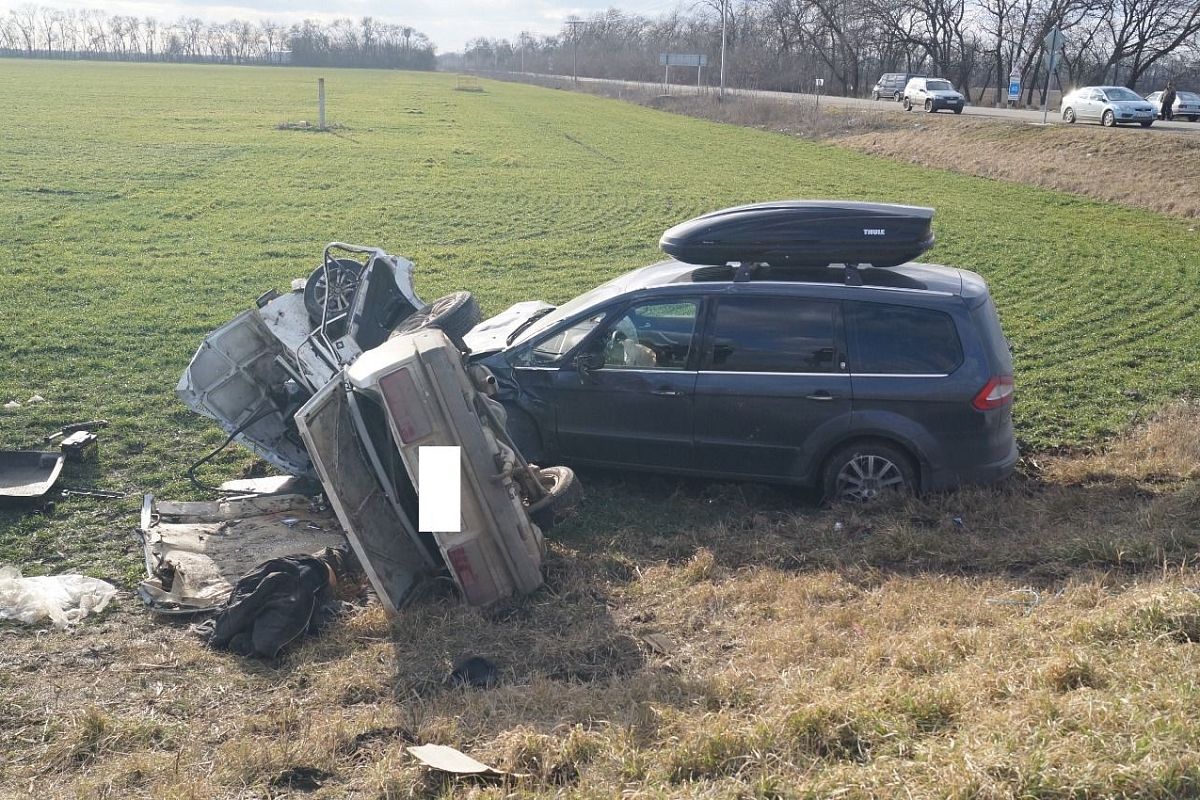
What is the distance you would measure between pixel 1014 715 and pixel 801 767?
0.80 m

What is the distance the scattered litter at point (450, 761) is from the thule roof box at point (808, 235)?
4.43m

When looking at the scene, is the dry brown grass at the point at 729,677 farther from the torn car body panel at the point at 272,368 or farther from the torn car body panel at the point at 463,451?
→ the torn car body panel at the point at 272,368

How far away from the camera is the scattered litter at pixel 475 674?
5.16 meters

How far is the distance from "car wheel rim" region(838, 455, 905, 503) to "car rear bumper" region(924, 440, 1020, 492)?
206 mm

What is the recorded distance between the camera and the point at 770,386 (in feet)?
23.8

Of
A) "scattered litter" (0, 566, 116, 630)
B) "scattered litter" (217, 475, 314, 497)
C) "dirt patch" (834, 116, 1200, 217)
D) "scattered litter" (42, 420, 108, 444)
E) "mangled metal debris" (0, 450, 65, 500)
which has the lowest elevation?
"scattered litter" (0, 566, 116, 630)

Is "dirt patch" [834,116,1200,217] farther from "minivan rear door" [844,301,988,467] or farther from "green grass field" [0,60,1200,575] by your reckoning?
"minivan rear door" [844,301,988,467]

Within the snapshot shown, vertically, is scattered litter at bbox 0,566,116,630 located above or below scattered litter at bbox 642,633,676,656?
below

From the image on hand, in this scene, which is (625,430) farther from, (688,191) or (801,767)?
(688,191)

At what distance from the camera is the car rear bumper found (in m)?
7.10

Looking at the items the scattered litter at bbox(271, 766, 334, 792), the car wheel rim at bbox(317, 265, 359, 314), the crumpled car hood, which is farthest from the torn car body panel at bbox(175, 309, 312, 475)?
the scattered litter at bbox(271, 766, 334, 792)

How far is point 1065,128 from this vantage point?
101 ft

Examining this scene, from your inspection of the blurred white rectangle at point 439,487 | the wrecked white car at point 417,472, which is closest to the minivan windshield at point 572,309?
the wrecked white car at point 417,472

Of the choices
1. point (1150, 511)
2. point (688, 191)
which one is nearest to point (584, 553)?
point (1150, 511)
